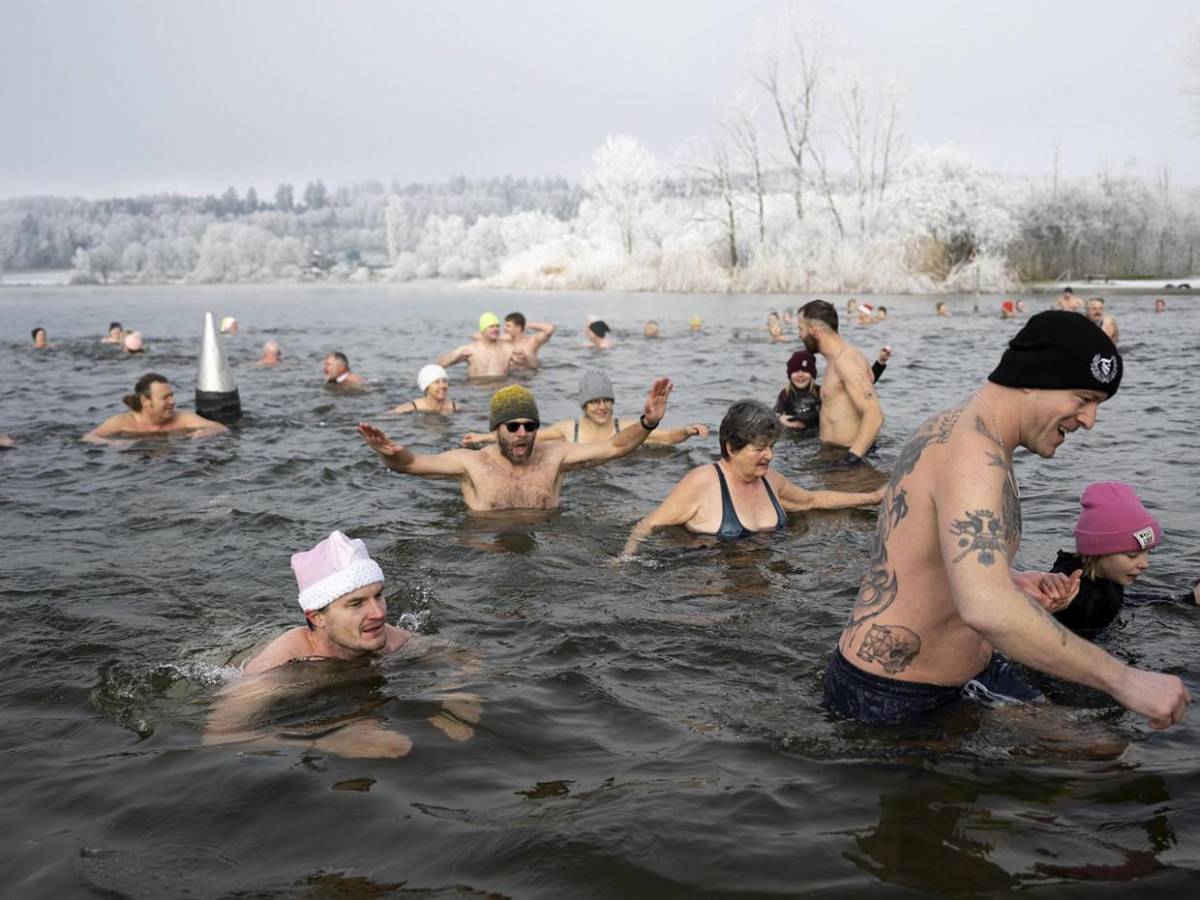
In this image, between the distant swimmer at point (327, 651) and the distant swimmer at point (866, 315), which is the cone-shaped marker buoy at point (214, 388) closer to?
the distant swimmer at point (327, 651)

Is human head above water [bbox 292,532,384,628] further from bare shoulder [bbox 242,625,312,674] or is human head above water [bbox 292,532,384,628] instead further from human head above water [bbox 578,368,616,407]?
human head above water [bbox 578,368,616,407]

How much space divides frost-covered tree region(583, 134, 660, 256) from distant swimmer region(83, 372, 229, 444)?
170ft

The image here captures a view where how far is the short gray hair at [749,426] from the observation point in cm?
633

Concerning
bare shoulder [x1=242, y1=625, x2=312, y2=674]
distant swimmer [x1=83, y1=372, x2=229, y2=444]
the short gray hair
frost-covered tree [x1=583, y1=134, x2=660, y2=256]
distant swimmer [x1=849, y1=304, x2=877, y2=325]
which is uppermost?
frost-covered tree [x1=583, y1=134, x2=660, y2=256]

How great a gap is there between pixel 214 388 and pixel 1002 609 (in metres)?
11.4

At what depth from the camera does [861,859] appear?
3.25 metres

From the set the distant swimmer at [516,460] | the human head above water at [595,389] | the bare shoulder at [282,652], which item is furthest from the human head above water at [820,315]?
the bare shoulder at [282,652]

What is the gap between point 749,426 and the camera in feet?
20.8

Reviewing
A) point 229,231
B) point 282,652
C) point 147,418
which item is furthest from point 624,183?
point 229,231

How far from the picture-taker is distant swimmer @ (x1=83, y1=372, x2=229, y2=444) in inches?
443

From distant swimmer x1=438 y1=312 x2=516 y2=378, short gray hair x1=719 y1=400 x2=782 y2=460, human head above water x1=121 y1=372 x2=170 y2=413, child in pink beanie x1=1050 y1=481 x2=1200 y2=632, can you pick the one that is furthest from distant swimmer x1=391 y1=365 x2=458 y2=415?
child in pink beanie x1=1050 y1=481 x2=1200 y2=632

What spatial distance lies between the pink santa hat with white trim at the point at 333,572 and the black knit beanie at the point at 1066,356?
2.75 meters

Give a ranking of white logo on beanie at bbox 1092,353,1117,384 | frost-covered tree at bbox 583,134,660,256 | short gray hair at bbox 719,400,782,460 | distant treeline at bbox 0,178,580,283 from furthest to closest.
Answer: distant treeline at bbox 0,178,580,283 → frost-covered tree at bbox 583,134,660,256 → short gray hair at bbox 719,400,782,460 → white logo on beanie at bbox 1092,353,1117,384

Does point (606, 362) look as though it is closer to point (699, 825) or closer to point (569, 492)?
point (569, 492)
